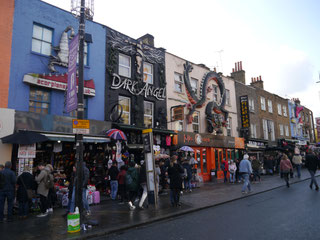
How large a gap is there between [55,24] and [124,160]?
7.82 meters

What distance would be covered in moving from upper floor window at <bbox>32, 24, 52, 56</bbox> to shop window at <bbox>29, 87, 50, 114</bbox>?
191 centimetres

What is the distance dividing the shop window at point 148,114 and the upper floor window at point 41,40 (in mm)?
6846

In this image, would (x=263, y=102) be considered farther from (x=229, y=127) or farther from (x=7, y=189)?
(x=7, y=189)

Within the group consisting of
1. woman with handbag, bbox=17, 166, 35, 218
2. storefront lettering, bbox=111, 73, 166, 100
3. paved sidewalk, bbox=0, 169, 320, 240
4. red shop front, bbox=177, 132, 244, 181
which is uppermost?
storefront lettering, bbox=111, 73, 166, 100

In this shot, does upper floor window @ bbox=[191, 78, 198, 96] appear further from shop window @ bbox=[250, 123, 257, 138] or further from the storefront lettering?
shop window @ bbox=[250, 123, 257, 138]

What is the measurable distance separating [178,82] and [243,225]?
46.8 ft

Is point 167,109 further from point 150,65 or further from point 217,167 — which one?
point 217,167

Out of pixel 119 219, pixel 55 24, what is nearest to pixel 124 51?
pixel 55 24

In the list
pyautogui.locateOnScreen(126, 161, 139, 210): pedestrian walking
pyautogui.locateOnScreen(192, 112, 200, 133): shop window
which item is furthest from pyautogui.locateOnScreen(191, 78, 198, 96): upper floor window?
pyautogui.locateOnScreen(126, 161, 139, 210): pedestrian walking

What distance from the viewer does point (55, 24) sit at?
503 inches

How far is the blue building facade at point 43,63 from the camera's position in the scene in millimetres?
11164

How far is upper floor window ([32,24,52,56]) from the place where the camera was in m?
12.0

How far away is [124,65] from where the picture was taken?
52.5 feet

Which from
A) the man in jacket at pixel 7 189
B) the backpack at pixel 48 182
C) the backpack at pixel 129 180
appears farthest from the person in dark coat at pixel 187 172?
the man in jacket at pixel 7 189
